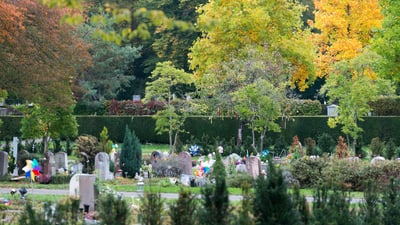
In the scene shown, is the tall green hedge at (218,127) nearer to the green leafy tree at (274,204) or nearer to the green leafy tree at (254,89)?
the green leafy tree at (254,89)

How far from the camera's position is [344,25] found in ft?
166

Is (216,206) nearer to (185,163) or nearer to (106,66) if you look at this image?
(185,163)

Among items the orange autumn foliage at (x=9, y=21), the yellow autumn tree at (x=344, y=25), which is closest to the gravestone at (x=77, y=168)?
the orange autumn foliage at (x=9, y=21)

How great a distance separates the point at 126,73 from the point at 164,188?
145ft

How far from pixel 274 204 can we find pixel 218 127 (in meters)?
33.0

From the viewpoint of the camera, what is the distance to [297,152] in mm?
31422

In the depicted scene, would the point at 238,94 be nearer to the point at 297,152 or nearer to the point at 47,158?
the point at 297,152

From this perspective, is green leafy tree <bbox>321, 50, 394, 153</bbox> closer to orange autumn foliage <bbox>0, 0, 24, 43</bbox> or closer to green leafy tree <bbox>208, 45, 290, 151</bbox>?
green leafy tree <bbox>208, 45, 290, 151</bbox>

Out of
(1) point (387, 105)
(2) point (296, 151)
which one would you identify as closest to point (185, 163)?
(2) point (296, 151)

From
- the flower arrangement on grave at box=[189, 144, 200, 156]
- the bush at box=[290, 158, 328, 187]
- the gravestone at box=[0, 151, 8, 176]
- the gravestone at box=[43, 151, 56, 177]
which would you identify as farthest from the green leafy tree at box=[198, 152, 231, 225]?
the flower arrangement on grave at box=[189, 144, 200, 156]

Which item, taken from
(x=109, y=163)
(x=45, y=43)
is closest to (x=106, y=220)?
(x=109, y=163)

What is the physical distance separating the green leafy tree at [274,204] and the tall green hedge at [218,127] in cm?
2692

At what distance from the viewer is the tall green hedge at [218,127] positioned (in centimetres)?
4169

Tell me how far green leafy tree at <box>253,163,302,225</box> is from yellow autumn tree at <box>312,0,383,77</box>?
38.9 m
